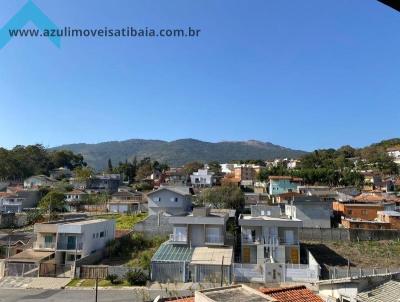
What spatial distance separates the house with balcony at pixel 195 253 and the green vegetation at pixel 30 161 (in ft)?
289

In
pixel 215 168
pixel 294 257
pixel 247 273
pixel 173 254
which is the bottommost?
pixel 247 273

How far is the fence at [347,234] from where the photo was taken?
41.5 m

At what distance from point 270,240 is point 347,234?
1252cm

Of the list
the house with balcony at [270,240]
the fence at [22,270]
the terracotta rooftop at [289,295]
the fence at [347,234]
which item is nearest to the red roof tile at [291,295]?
the terracotta rooftop at [289,295]

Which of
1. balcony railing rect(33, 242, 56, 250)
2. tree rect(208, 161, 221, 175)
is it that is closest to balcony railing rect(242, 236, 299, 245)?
balcony railing rect(33, 242, 56, 250)

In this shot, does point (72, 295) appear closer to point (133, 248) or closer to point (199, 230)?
point (133, 248)

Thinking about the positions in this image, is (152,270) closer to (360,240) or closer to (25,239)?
(25,239)

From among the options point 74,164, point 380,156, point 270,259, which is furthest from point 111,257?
point 74,164

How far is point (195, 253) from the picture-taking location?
32031mm

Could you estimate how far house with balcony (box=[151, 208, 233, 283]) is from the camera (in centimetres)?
2928

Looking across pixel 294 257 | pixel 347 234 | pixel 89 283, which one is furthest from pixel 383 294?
pixel 347 234

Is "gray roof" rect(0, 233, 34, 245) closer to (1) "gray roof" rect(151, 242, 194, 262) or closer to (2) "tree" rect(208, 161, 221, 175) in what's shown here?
(1) "gray roof" rect(151, 242, 194, 262)

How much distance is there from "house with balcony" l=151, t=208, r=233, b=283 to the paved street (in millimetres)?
2840

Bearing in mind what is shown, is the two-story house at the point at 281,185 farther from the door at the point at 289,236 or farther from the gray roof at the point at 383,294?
the gray roof at the point at 383,294
